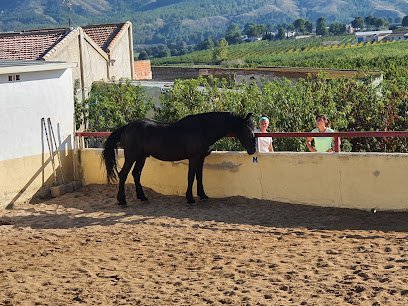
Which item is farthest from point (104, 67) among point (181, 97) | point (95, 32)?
point (181, 97)

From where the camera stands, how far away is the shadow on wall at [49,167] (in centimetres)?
1251

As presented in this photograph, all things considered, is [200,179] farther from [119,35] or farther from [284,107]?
[119,35]

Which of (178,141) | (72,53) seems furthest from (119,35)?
(178,141)

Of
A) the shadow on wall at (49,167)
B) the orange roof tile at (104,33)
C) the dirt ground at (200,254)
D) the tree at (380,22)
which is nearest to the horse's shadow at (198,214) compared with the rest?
the dirt ground at (200,254)

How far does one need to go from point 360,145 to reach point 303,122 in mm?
1441

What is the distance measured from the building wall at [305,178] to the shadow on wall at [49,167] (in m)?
1.72

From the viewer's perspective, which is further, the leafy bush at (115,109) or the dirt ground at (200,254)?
the leafy bush at (115,109)

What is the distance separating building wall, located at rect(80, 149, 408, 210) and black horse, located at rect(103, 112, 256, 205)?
298 mm

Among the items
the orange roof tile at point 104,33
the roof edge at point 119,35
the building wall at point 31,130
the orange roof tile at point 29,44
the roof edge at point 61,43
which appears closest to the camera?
the building wall at point 31,130

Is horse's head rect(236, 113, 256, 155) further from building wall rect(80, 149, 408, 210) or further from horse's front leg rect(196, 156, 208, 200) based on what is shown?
horse's front leg rect(196, 156, 208, 200)

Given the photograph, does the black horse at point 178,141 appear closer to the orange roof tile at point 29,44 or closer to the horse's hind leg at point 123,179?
the horse's hind leg at point 123,179

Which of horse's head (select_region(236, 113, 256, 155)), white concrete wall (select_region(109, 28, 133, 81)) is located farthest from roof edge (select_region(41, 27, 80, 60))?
horse's head (select_region(236, 113, 256, 155))

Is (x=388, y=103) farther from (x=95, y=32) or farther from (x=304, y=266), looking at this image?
(x=95, y=32)

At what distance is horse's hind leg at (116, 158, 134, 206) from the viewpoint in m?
11.7
